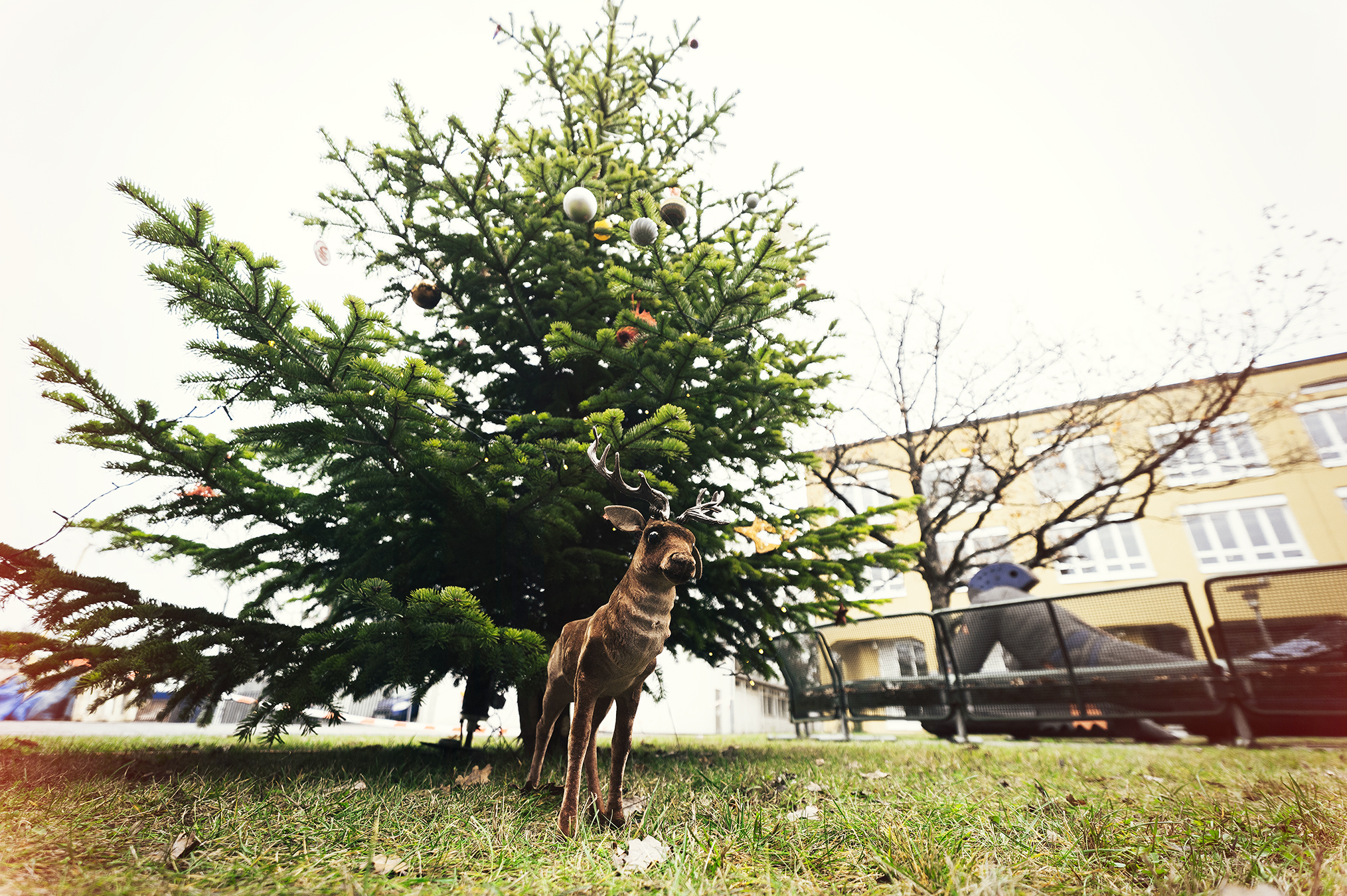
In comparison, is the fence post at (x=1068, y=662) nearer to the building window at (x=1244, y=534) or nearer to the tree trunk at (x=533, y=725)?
the tree trunk at (x=533, y=725)

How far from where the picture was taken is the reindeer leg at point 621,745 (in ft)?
6.38

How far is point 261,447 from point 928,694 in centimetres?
659

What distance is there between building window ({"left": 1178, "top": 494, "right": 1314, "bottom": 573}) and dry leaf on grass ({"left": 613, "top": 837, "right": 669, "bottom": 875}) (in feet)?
74.3

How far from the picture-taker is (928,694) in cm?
555

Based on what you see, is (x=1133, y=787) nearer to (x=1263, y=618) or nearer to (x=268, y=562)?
(x=1263, y=618)

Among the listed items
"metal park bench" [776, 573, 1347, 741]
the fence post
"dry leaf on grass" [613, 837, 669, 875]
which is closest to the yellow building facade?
"metal park bench" [776, 573, 1347, 741]

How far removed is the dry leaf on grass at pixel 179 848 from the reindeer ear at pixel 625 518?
1.53 meters

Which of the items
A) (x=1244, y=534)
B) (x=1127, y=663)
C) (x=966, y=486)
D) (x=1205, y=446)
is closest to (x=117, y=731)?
(x=1127, y=663)

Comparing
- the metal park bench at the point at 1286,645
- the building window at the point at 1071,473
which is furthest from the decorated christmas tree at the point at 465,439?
the building window at the point at 1071,473

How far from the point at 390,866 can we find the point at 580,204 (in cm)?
334

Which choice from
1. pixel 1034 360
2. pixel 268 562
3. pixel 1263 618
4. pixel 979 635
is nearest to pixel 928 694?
pixel 979 635

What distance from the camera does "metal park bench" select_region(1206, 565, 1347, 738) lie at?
404 centimetres

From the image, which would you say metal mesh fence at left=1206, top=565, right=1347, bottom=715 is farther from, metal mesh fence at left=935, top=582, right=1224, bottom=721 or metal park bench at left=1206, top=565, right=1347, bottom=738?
metal mesh fence at left=935, top=582, right=1224, bottom=721

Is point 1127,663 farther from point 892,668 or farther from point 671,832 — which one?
point 671,832
